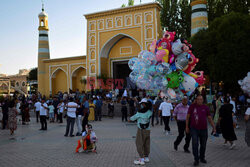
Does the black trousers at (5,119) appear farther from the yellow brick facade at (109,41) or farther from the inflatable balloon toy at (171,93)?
the yellow brick facade at (109,41)

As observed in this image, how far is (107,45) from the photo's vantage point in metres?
29.9

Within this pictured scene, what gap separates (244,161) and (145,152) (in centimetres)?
233

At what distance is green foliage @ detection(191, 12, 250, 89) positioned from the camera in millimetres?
16234

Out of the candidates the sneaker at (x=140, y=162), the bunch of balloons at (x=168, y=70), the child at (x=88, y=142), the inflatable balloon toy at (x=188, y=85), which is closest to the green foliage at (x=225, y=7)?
the bunch of balloons at (x=168, y=70)

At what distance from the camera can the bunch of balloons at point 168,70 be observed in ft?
37.3

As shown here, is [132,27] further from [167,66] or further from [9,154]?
[9,154]

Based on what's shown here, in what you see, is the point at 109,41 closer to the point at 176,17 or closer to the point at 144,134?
the point at 176,17

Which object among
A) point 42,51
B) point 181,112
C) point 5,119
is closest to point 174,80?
point 181,112

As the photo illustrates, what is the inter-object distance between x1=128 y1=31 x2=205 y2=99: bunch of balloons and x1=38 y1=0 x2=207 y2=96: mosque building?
14.1 meters

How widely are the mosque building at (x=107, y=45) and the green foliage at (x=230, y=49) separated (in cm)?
712

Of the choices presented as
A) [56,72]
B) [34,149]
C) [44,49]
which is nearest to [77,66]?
[56,72]

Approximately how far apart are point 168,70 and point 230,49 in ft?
23.2

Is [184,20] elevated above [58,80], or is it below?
above

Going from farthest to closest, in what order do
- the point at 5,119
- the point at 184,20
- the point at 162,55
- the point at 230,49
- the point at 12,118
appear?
the point at 184,20
the point at 230,49
the point at 5,119
the point at 162,55
the point at 12,118
